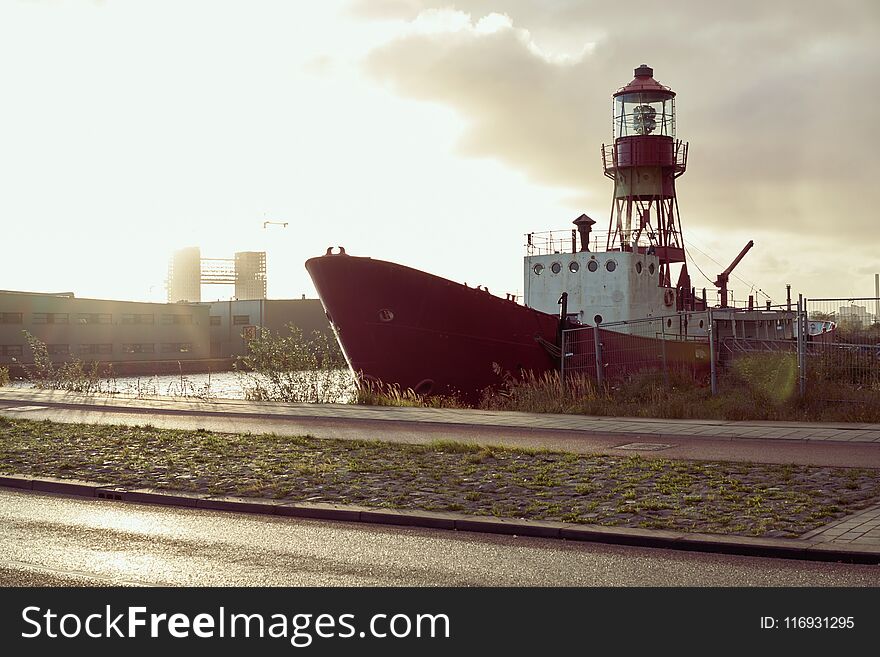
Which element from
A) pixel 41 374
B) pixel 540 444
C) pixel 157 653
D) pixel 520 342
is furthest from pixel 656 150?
pixel 157 653

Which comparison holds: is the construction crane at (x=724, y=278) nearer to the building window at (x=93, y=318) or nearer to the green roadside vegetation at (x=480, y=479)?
the green roadside vegetation at (x=480, y=479)

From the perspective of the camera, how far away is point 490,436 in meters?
15.3

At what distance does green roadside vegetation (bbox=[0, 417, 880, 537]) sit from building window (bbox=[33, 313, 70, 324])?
5880 centimetres

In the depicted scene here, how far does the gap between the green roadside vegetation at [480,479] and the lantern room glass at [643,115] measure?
20.7 m

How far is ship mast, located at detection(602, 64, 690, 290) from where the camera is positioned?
103 ft

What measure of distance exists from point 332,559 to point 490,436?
26.0 feet

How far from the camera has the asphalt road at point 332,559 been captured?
6820 mm

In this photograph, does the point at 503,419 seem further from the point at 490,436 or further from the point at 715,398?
the point at 715,398

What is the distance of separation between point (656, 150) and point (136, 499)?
24.5 metres

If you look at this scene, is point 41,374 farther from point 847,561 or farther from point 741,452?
point 847,561

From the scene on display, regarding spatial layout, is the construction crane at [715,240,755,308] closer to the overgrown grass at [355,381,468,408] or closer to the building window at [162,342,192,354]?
the overgrown grass at [355,381,468,408]

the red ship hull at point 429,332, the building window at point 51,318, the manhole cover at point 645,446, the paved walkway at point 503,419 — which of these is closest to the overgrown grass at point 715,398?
the paved walkway at point 503,419

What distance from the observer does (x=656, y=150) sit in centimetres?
3125

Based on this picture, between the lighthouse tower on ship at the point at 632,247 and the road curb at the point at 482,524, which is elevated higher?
the lighthouse tower on ship at the point at 632,247
